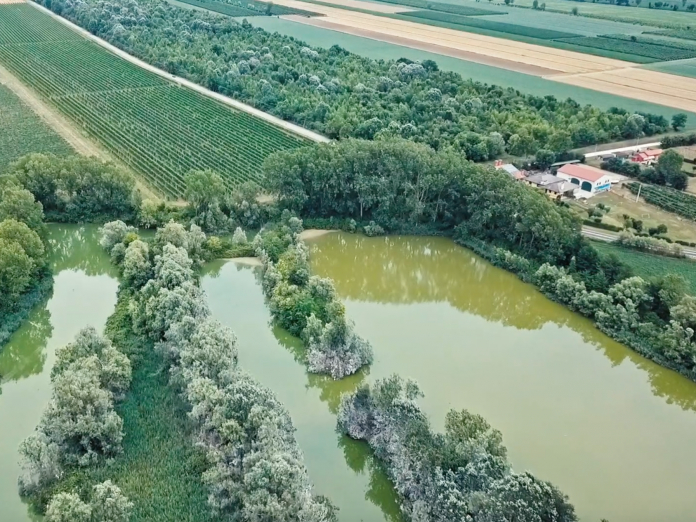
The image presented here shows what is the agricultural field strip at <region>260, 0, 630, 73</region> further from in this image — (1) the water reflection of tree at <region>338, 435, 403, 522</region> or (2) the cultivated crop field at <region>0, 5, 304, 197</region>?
(1) the water reflection of tree at <region>338, 435, 403, 522</region>

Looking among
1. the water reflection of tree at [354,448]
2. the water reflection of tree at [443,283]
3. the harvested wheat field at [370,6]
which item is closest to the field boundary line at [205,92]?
the water reflection of tree at [443,283]

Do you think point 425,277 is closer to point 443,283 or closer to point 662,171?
point 443,283

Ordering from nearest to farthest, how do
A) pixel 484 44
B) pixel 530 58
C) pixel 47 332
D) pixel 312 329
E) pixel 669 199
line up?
pixel 312 329 → pixel 47 332 → pixel 669 199 → pixel 530 58 → pixel 484 44

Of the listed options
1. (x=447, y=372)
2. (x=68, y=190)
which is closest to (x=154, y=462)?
(x=447, y=372)

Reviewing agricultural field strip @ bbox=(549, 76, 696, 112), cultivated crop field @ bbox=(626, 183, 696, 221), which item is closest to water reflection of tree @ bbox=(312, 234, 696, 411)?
cultivated crop field @ bbox=(626, 183, 696, 221)

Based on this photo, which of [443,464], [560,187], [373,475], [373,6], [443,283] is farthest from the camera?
[373,6]

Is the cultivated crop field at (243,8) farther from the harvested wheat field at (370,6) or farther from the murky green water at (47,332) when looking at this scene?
the murky green water at (47,332)
